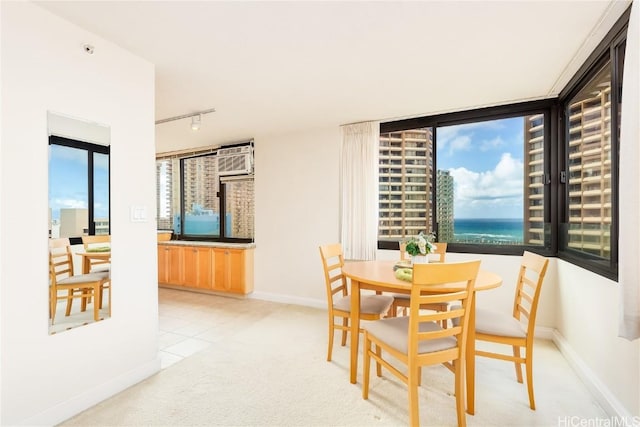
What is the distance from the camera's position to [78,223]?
6.18 feet

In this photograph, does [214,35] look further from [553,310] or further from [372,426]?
[553,310]

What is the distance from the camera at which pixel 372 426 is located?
1.74 metres

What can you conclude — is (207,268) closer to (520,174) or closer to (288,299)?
(288,299)

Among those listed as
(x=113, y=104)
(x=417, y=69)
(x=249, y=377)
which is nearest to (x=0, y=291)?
(x=113, y=104)

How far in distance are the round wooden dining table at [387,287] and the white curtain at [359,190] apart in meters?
1.16

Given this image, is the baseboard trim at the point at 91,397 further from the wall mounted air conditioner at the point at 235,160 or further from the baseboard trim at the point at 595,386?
the baseboard trim at the point at 595,386

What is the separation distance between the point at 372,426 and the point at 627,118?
2110mm

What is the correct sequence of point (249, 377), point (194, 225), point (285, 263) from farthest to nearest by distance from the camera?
point (194, 225)
point (285, 263)
point (249, 377)

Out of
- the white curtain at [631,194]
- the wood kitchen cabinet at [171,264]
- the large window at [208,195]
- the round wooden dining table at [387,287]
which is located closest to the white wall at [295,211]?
the large window at [208,195]

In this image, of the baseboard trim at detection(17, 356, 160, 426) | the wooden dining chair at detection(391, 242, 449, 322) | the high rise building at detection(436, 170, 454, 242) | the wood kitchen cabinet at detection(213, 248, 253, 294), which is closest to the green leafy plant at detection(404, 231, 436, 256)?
the wooden dining chair at detection(391, 242, 449, 322)

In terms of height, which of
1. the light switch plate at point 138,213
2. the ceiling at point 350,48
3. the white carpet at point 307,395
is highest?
the ceiling at point 350,48

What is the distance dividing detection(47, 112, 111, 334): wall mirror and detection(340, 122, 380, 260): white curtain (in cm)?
257

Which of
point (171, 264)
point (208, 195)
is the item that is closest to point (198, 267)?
point (171, 264)

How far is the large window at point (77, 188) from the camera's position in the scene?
1756 mm
